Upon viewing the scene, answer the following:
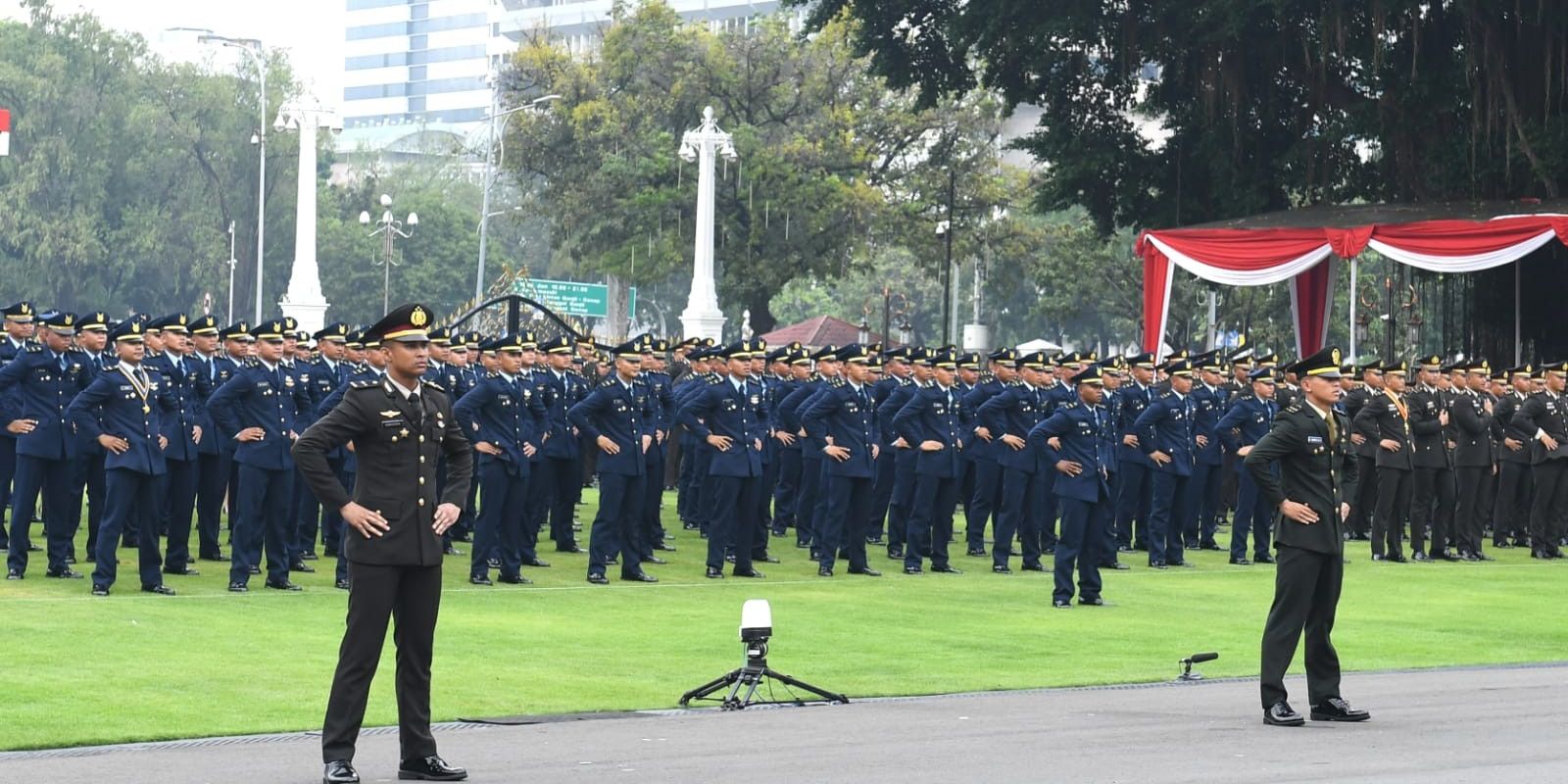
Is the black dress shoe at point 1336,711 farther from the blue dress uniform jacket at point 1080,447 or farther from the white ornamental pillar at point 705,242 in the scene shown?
the white ornamental pillar at point 705,242

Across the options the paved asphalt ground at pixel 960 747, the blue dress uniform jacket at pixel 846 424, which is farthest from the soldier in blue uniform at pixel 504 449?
the paved asphalt ground at pixel 960 747

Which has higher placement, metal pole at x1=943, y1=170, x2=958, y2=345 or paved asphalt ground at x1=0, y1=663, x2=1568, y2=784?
metal pole at x1=943, y1=170, x2=958, y2=345

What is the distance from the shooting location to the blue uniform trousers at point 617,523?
18.1 m

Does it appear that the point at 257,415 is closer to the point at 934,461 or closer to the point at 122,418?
the point at 122,418

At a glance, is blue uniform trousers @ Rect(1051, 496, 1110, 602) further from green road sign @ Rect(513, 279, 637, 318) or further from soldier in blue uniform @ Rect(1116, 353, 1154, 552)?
green road sign @ Rect(513, 279, 637, 318)

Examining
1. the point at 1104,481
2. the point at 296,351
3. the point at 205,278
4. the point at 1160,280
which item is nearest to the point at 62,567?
the point at 296,351

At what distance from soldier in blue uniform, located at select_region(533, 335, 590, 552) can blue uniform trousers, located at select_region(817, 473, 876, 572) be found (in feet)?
7.43

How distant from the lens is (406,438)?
8844 millimetres

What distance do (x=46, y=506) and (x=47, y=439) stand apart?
2.02 ft

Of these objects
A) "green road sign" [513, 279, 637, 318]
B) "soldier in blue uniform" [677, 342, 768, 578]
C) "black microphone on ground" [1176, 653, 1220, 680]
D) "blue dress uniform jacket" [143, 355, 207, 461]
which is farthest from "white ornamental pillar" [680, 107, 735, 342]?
"black microphone on ground" [1176, 653, 1220, 680]

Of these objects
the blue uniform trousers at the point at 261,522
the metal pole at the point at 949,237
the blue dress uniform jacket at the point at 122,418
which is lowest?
the blue uniform trousers at the point at 261,522

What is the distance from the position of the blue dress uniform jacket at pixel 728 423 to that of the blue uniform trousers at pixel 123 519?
457 cm

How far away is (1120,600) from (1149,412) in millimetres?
4134

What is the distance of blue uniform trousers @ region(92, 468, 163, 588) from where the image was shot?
51.9ft
